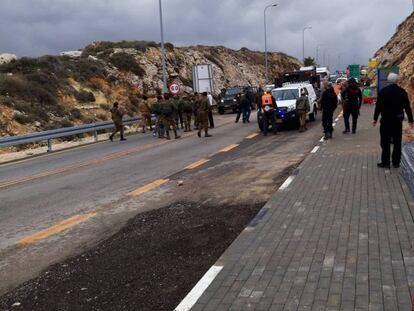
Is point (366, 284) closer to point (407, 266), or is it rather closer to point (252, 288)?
point (407, 266)

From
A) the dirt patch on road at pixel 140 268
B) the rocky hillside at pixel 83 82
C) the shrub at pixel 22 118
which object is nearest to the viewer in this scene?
the dirt patch on road at pixel 140 268

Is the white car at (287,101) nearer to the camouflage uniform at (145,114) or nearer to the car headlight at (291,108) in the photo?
the car headlight at (291,108)

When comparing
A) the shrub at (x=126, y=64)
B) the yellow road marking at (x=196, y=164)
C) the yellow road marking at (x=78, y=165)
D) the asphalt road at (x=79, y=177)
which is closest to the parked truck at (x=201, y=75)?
the shrub at (x=126, y=64)

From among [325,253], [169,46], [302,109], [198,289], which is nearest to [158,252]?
[198,289]

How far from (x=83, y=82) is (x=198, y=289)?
35423 millimetres

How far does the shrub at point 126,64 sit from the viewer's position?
147ft

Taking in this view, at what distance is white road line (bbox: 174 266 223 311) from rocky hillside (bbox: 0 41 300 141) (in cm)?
2242

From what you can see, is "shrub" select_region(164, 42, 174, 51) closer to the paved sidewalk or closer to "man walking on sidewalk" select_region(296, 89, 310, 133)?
"man walking on sidewalk" select_region(296, 89, 310, 133)

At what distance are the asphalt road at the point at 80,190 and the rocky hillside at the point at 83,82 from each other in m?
11.4

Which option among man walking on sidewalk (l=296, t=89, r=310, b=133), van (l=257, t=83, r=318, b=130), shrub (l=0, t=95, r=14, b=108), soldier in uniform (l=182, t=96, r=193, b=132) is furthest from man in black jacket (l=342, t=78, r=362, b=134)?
shrub (l=0, t=95, r=14, b=108)

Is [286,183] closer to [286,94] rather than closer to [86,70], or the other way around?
[286,94]

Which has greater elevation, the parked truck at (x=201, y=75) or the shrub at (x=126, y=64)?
the shrub at (x=126, y=64)

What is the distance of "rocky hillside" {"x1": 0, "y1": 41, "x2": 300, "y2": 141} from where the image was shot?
28812 mm

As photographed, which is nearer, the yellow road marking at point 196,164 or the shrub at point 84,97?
the yellow road marking at point 196,164
